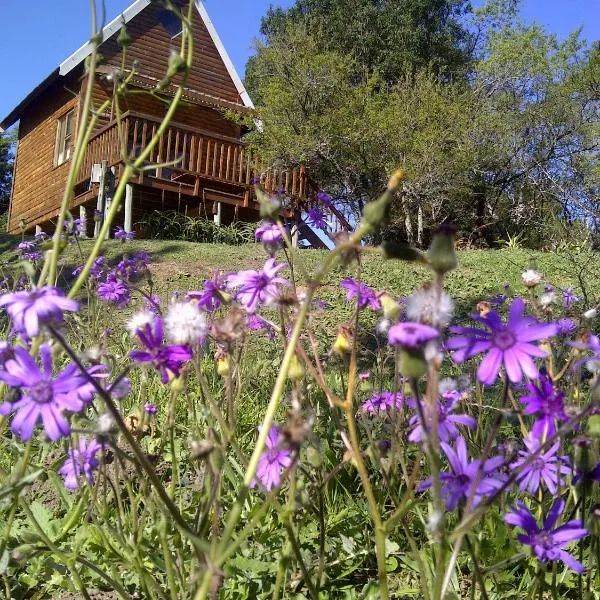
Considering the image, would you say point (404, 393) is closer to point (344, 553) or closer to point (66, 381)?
point (344, 553)

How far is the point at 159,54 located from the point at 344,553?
1604 cm

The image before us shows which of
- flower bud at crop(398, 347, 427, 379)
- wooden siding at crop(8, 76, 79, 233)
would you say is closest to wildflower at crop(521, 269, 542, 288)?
flower bud at crop(398, 347, 427, 379)

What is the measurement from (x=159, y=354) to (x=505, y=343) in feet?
1.85

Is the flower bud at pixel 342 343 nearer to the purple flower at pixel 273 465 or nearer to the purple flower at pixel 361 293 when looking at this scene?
the purple flower at pixel 361 293

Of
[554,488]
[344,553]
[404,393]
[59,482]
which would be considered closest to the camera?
[554,488]

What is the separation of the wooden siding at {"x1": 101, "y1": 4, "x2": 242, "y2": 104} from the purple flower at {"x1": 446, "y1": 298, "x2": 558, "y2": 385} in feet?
50.7

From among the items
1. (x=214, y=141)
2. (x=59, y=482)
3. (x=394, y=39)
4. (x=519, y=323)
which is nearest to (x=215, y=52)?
(x=214, y=141)

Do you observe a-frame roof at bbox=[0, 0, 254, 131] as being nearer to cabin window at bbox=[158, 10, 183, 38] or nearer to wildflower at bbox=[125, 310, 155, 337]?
cabin window at bbox=[158, 10, 183, 38]

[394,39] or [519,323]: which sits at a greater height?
[394,39]

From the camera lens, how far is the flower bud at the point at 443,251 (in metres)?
0.78

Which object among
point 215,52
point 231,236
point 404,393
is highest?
point 215,52

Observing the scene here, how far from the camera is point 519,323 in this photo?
906mm

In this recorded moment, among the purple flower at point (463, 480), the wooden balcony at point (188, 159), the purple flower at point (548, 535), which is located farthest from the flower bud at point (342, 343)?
the wooden balcony at point (188, 159)

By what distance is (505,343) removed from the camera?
0.90 m
